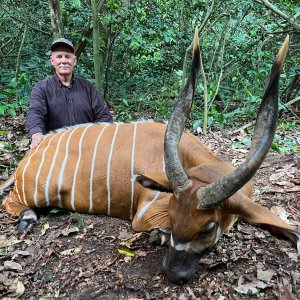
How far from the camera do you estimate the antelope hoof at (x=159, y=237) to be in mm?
3066

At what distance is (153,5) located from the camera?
295 inches

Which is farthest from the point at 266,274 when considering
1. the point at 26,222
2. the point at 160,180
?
the point at 26,222

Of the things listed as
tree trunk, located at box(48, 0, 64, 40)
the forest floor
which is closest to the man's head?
tree trunk, located at box(48, 0, 64, 40)

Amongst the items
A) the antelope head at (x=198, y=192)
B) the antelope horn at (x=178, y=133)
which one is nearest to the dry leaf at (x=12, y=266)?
the antelope head at (x=198, y=192)

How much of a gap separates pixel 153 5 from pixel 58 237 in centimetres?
543

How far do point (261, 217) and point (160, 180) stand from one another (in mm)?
711

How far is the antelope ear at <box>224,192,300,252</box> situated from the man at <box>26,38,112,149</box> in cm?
291

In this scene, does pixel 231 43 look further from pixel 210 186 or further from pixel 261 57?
pixel 210 186

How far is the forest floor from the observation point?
2.62 metres

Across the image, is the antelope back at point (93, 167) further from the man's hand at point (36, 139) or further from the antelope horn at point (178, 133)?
the antelope horn at point (178, 133)

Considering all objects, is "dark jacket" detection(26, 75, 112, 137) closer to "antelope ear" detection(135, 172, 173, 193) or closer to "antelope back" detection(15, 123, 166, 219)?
"antelope back" detection(15, 123, 166, 219)

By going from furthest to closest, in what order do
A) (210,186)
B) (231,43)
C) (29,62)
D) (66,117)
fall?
(29,62) < (231,43) < (66,117) < (210,186)

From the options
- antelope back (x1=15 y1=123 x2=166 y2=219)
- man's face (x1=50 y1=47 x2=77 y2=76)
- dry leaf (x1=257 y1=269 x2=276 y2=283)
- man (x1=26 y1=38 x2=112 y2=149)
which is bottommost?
dry leaf (x1=257 y1=269 x2=276 y2=283)

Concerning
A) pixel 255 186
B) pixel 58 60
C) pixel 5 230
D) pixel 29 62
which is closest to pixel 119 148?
pixel 5 230
